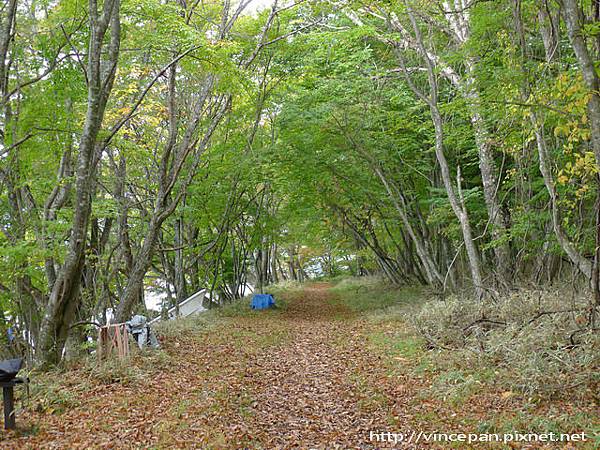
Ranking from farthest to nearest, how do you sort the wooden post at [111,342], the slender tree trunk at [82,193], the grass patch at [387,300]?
1. the grass patch at [387,300]
2. the wooden post at [111,342]
3. the slender tree trunk at [82,193]

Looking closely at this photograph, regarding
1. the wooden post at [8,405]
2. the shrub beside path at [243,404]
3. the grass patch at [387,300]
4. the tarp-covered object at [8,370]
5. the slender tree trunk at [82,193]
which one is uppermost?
the slender tree trunk at [82,193]

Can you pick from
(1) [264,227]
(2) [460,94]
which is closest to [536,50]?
(2) [460,94]

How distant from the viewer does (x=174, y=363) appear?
869 centimetres

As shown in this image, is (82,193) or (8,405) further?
(82,193)

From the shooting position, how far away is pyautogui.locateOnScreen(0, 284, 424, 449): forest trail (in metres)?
5.23

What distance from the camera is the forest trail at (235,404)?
523 cm

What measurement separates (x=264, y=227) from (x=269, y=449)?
45.6ft

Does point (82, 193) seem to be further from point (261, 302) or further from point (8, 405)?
point (261, 302)

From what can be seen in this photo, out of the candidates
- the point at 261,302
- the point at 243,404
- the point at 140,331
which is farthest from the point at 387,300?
the point at 243,404

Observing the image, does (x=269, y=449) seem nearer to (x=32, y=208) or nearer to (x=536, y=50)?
(x=32, y=208)

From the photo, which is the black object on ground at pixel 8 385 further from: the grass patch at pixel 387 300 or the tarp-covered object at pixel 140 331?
the grass patch at pixel 387 300

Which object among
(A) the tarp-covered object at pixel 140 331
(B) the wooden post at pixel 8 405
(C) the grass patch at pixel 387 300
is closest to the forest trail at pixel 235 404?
(B) the wooden post at pixel 8 405

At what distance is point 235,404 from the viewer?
639cm

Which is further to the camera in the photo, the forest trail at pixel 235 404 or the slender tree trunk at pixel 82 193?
the slender tree trunk at pixel 82 193
